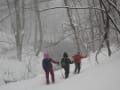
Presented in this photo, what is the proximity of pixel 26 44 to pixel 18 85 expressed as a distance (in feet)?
98.1

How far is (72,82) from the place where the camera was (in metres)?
12.0

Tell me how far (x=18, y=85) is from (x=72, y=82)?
4136 millimetres

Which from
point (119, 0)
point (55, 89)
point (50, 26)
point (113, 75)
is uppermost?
point (119, 0)

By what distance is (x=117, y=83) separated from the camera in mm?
9211

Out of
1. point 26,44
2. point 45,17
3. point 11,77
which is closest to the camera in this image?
point 11,77

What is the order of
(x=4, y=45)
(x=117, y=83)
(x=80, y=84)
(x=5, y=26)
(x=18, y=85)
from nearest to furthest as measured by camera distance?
(x=117, y=83)
(x=80, y=84)
(x=18, y=85)
(x=4, y=45)
(x=5, y=26)

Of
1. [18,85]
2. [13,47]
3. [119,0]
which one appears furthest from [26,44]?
[119,0]

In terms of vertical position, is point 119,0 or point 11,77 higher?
point 119,0

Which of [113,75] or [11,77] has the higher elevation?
[113,75]

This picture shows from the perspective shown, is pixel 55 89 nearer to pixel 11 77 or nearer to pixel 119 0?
pixel 119 0

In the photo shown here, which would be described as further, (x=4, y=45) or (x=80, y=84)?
(x=4, y=45)

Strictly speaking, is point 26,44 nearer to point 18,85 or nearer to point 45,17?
point 45,17

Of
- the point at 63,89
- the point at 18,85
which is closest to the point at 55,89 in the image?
the point at 63,89

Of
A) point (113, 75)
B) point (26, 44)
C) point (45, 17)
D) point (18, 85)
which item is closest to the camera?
point (113, 75)
